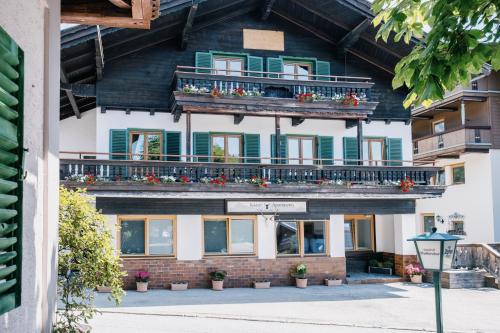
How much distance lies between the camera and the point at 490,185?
27719 mm

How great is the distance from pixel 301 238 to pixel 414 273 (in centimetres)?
464

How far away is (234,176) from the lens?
19.3m

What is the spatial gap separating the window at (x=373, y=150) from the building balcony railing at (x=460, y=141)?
22.9ft

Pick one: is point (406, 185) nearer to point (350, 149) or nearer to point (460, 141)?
point (350, 149)

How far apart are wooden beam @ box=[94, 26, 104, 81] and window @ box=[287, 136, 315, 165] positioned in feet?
24.0

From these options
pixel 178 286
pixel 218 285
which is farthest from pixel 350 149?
pixel 178 286

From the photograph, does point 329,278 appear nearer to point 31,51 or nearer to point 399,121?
point 399,121

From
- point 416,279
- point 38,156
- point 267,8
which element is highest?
point 267,8

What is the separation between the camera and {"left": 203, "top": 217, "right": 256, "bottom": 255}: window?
66.7ft

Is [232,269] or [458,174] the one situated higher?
[458,174]

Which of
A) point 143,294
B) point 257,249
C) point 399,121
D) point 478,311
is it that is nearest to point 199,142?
point 257,249

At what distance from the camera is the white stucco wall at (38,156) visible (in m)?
3.54

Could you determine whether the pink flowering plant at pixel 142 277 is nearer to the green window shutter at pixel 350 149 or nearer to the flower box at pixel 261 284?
the flower box at pixel 261 284

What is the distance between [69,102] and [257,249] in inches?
346
